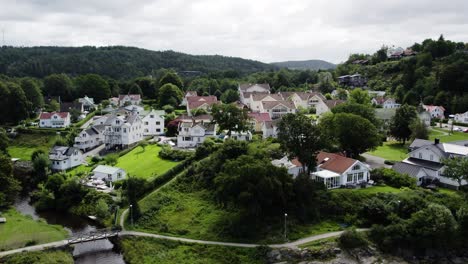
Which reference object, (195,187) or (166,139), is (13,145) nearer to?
(166,139)

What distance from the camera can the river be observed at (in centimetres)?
3300

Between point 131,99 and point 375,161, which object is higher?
point 131,99

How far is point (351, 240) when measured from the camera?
33000mm

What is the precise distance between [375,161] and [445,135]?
792 inches

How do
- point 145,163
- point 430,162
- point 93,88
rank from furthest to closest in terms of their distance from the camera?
point 93,88
point 145,163
point 430,162

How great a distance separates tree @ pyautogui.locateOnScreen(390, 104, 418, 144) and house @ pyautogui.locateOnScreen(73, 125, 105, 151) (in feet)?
142

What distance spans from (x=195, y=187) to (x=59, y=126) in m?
40.8

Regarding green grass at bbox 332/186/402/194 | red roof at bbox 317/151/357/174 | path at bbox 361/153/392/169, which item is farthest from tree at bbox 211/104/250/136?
green grass at bbox 332/186/402/194

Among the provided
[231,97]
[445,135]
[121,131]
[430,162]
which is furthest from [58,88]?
[430,162]

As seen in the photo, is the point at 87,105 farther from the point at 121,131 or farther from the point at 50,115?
the point at 121,131

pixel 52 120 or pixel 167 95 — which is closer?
pixel 52 120

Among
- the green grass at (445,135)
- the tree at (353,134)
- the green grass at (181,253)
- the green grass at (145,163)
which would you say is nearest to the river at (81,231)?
the green grass at (181,253)

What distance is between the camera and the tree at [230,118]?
53.6 m

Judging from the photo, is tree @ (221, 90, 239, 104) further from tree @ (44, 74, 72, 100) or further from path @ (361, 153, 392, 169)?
path @ (361, 153, 392, 169)
